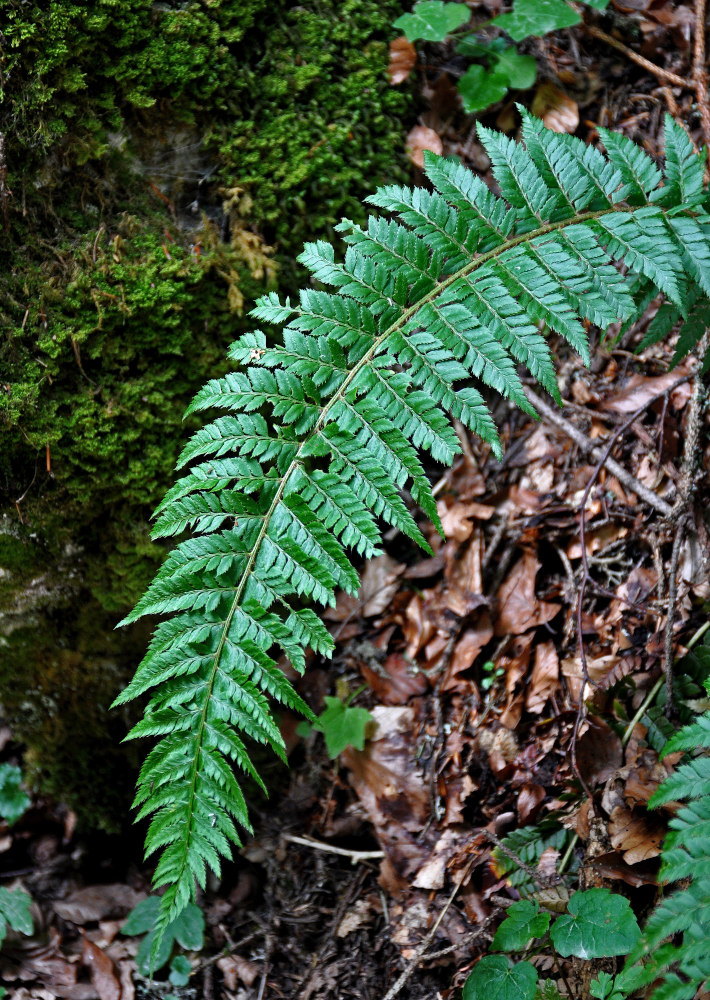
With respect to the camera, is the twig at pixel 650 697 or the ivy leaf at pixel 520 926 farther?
the twig at pixel 650 697

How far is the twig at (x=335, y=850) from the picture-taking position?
2.62m

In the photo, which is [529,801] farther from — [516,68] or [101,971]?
[516,68]

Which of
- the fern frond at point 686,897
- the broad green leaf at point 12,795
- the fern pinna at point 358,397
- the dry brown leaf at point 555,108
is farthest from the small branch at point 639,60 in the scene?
the broad green leaf at point 12,795

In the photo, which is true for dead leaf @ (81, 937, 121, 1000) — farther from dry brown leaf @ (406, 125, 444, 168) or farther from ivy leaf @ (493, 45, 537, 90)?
ivy leaf @ (493, 45, 537, 90)

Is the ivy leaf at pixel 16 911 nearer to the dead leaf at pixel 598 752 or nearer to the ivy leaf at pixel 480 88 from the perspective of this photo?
the dead leaf at pixel 598 752

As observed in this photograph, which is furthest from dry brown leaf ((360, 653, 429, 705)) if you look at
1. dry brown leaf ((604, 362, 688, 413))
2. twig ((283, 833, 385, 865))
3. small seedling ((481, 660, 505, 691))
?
dry brown leaf ((604, 362, 688, 413))

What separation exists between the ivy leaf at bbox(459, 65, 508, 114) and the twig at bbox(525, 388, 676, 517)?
1.23 meters

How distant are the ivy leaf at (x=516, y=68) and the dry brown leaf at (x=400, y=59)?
38 centimetres

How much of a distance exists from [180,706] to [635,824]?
134 centimetres

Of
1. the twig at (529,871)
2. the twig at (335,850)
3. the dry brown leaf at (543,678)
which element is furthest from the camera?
the twig at (335,850)

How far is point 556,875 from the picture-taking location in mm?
2098

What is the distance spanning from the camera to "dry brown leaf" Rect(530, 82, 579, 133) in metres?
3.14

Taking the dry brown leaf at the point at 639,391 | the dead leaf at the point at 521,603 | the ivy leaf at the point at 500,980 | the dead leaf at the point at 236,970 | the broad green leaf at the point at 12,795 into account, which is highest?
the dry brown leaf at the point at 639,391

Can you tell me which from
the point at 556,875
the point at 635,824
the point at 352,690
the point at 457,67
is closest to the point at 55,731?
the point at 352,690
